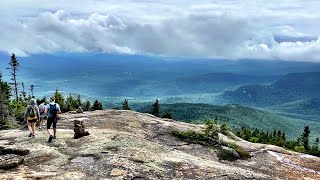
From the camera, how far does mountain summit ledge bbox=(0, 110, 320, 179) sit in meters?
32.0

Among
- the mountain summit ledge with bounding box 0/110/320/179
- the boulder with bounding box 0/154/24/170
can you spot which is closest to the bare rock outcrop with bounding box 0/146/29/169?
the boulder with bounding box 0/154/24/170

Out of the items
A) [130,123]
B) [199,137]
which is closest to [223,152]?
[199,137]

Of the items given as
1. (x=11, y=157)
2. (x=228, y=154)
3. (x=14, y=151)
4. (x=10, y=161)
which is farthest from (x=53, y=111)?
(x=228, y=154)

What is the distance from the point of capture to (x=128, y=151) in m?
37.0

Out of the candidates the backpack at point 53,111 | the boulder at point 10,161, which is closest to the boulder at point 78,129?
the backpack at point 53,111

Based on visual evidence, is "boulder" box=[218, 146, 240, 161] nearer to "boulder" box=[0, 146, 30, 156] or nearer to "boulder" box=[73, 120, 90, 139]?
"boulder" box=[73, 120, 90, 139]

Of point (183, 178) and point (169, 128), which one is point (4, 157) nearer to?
point (183, 178)

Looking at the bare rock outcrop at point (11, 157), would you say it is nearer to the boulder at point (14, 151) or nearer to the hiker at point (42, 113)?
the boulder at point (14, 151)

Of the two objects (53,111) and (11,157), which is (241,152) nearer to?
(53,111)

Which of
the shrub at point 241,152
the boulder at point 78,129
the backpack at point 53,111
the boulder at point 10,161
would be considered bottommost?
the shrub at point 241,152

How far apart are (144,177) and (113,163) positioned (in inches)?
130

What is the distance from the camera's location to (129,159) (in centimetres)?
3478

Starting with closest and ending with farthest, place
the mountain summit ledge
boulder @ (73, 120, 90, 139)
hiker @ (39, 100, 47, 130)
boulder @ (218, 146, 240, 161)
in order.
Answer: the mountain summit ledge, boulder @ (73, 120, 90, 139), boulder @ (218, 146, 240, 161), hiker @ (39, 100, 47, 130)

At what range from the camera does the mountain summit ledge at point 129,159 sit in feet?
105
